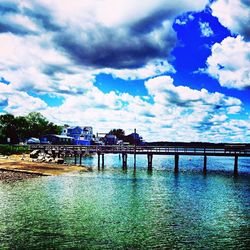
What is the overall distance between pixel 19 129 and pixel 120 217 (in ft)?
329

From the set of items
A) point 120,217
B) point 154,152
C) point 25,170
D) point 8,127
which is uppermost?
point 8,127

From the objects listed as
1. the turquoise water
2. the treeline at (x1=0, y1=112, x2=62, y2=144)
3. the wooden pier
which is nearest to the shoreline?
the turquoise water

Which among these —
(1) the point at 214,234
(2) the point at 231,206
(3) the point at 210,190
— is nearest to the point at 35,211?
(1) the point at 214,234

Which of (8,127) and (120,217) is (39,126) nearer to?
(8,127)

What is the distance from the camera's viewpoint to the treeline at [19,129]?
4429 inches

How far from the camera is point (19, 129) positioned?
11706 cm

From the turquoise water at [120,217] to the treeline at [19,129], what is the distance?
73741mm

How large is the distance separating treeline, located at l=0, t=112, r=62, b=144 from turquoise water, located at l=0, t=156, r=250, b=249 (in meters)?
73.7

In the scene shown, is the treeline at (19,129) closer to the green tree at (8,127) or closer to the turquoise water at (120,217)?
the green tree at (8,127)

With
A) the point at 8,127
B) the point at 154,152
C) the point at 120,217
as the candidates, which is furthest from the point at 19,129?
the point at 120,217

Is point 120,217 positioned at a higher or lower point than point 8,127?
lower

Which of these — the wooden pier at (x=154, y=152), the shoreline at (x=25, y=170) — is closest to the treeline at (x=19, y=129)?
the wooden pier at (x=154, y=152)

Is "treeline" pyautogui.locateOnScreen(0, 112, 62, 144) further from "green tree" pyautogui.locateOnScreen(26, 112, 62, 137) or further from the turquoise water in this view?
the turquoise water

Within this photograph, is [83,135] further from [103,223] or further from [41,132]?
[103,223]
